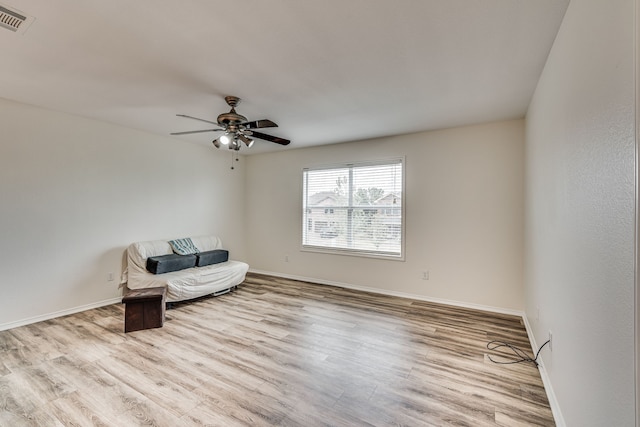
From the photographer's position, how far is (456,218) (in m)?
4.06

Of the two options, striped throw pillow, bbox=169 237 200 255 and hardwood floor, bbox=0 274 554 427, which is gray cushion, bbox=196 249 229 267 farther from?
hardwood floor, bbox=0 274 554 427

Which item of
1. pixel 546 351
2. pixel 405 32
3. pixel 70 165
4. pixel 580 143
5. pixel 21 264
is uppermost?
pixel 405 32

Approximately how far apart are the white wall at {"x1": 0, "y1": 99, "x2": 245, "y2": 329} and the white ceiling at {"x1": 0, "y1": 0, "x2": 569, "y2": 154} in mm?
A: 436

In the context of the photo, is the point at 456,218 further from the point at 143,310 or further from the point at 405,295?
the point at 143,310

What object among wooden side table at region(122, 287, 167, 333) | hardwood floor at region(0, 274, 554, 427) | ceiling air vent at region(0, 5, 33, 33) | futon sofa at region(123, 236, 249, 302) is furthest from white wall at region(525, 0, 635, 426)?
futon sofa at region(123, 236, 249, 302)

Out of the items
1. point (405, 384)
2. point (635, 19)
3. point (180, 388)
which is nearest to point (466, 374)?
point (405, 384)

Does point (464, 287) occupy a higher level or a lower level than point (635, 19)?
lower

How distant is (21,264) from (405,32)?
15.4ft

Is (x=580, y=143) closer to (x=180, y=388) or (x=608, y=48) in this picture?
(x=608, y=48)

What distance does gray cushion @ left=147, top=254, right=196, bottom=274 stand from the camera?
4.01 meters

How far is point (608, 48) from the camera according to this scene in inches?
44.9

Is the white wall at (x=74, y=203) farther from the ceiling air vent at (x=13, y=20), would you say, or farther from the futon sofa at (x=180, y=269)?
the ceiling air vent at (x=13, y=20)

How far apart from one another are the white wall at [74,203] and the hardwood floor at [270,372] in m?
0.45

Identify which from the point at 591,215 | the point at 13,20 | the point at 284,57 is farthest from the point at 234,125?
the point at 591,215
